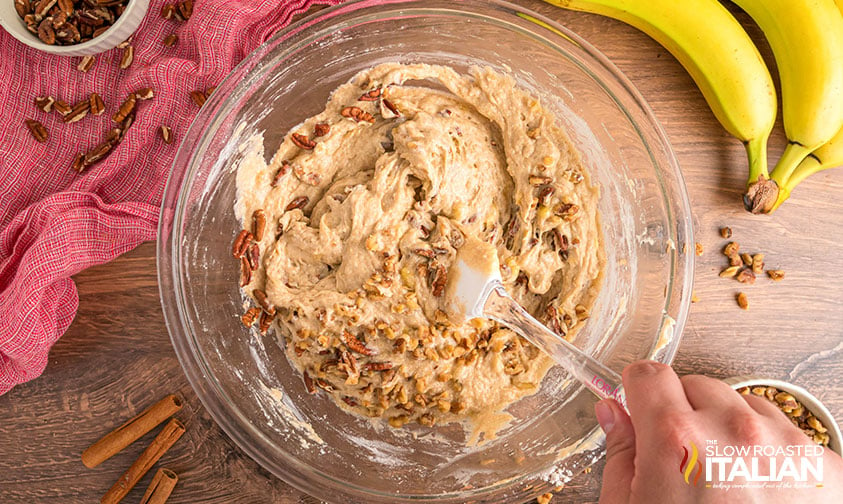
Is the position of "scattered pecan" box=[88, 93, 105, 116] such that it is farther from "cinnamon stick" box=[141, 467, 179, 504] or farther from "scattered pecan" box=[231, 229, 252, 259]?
"cinnamon stick" box=[141, 467, 179, 504]

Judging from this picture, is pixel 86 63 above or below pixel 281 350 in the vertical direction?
above

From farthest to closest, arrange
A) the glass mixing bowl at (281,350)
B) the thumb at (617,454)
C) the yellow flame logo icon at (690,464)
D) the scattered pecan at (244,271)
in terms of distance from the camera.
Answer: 1. the scattered pecan at (244,271)
2. the glass mixing bowl at (281,350)
3. the thumb at (617,454)
4. the yellow flame logo icon at (690,464)

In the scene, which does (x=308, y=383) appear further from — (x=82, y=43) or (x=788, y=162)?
(x=788, y=162)

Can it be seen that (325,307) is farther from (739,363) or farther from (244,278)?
(739,363)


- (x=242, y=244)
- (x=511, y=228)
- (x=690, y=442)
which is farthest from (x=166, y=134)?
(x=690, y=442)

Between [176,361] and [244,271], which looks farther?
[176,361]

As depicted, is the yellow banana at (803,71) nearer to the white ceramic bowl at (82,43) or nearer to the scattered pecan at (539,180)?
the scattered pecan at (539,180)

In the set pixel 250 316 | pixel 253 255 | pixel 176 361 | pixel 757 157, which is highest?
pixel 757 157

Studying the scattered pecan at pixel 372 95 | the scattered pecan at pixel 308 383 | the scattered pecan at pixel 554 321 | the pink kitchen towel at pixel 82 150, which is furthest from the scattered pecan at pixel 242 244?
the scattered pecan at pixel 554 321
